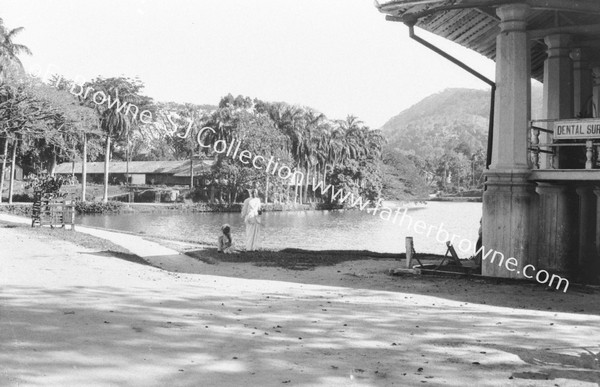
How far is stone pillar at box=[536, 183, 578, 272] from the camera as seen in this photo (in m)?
12.8

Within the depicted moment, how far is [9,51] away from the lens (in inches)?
1903

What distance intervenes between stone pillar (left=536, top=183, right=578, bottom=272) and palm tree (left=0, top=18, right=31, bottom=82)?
2969cm

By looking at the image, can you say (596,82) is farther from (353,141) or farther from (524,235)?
(353,141)

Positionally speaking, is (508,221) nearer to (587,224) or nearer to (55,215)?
(587,224)

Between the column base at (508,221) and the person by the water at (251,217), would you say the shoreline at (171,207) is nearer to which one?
the person by the water at (251,217)

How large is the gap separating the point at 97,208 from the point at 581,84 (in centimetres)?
5628

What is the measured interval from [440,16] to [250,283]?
6.82 meters

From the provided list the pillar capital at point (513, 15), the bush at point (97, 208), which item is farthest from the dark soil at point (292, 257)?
the bush at point (97, 208)

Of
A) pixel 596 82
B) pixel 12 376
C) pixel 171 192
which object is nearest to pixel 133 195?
pixel 171 192

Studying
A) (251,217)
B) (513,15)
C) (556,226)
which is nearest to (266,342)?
(513,15)

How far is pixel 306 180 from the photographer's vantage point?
88.9m

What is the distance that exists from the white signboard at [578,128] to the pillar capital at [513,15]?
201cm

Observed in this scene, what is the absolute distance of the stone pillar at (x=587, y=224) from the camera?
14.1 meters

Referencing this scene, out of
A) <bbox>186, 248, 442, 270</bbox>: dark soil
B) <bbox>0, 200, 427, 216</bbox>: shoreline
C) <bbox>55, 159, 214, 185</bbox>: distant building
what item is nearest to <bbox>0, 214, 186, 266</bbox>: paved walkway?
<bbox>186, 248, 442, 270</bbox>: dark soil
